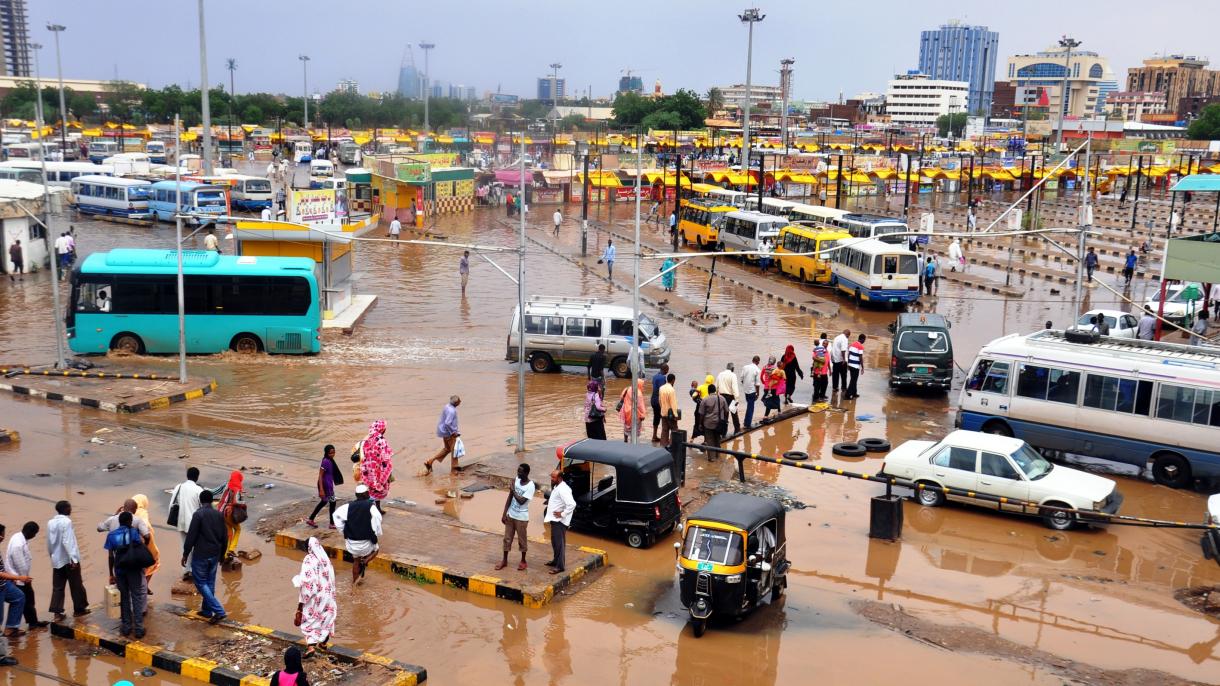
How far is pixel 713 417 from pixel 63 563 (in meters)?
10.5

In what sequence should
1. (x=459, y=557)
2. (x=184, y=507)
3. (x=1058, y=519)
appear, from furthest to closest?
(x=1058, y=519) < (x=459, y=557) < (x=184, y=507)

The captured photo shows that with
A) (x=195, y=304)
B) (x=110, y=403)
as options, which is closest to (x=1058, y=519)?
(x=110, y=403)

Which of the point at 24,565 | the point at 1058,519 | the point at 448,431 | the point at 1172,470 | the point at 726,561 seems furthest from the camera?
the point at 1172,470

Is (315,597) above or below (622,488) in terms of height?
above

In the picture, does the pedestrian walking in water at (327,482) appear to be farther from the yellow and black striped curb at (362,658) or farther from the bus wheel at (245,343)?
the bus wheel at (245,343)

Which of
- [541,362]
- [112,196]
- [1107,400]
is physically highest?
[112,196]

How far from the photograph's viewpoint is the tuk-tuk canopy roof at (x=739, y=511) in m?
12.0

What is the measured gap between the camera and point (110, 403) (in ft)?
68.6

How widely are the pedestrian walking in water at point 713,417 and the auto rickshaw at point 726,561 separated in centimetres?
602

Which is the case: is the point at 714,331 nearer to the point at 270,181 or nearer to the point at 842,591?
the point at 842,591

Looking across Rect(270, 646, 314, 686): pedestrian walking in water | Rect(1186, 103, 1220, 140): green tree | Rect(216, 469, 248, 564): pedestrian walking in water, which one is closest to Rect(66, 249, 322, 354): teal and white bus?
Rect(216, 469, 248, 564): pedestrian walking in water

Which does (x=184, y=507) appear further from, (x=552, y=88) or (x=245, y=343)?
(x=552, y=88)

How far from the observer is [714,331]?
31078mm

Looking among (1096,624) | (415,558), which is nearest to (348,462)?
(415,558)
